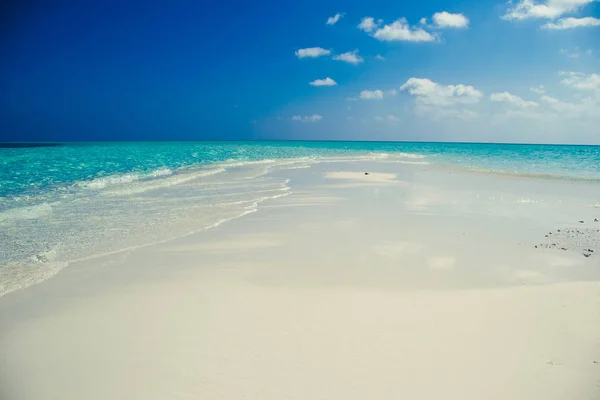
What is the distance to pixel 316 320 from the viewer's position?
163 inches

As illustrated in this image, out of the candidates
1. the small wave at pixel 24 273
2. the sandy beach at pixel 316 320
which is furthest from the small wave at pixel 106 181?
the small wave at pixel 24 273

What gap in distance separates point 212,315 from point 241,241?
324 cm

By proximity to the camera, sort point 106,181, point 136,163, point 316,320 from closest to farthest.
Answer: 1. point 316,320
2. point 106,181
3. point 136,163

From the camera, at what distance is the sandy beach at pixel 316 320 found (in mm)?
3129

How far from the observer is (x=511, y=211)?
10.7m

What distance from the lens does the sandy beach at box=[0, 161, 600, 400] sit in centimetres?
313

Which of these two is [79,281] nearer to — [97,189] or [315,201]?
[315,201]

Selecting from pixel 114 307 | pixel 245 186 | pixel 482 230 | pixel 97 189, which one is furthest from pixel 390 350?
pixel 97 189

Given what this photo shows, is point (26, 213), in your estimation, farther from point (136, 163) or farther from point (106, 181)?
point (136, 163)

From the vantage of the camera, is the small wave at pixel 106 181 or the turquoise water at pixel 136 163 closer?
the small wave at pixel 106 181

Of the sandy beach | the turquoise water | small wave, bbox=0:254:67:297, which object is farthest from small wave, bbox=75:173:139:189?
small wave, bbox=0:254:67:297

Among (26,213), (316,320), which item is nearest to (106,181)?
(26,213)

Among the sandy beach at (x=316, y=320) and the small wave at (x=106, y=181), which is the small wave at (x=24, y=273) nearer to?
the sandy beach at (x=316, y=320)

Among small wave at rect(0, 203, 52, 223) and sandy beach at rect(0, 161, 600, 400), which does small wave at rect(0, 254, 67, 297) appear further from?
small wave at rect(0, 203, 52, 223)
